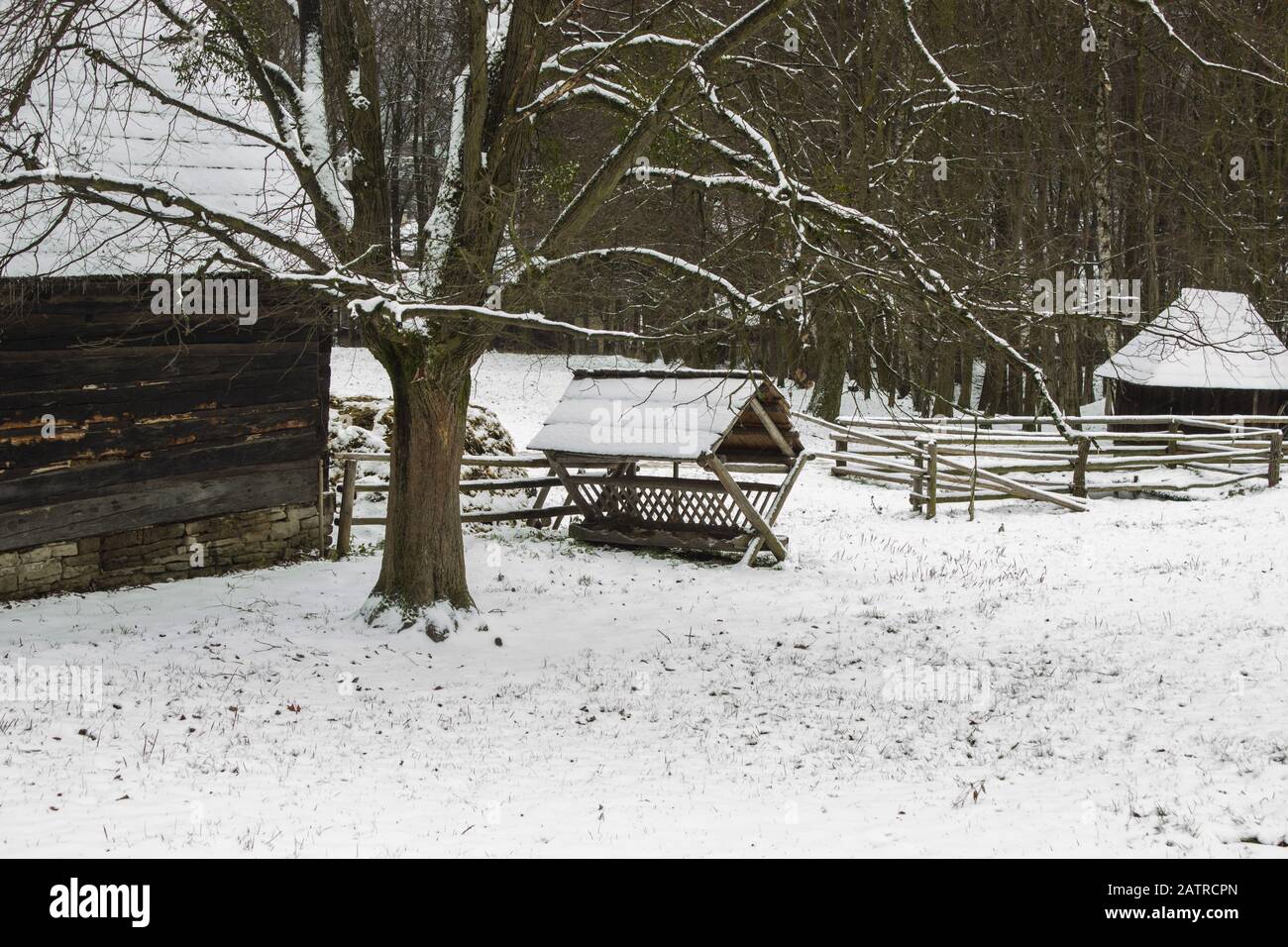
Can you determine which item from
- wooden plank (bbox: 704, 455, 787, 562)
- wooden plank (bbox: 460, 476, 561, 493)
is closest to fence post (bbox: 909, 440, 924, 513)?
wooden plank (bbox: 704, 455, 787, 562)

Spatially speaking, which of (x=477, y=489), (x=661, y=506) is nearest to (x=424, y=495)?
(x=477, y=489)

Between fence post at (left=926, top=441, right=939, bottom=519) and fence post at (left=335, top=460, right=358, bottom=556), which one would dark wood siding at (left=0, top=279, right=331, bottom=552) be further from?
fence post at (left=926, top=441, right=939, bottom=519)

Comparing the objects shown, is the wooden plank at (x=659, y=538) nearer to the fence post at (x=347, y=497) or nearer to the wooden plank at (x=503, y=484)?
the wooden plank at (x=503, y=484)

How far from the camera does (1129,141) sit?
27672 mm

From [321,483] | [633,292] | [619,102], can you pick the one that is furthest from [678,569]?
[619,102]

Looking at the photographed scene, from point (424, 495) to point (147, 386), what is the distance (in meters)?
3.67

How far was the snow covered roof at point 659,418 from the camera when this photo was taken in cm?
1273

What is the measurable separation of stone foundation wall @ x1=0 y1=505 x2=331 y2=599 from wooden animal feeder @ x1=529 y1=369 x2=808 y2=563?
3173 mm

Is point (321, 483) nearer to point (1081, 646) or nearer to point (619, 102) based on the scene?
point (619, 102)

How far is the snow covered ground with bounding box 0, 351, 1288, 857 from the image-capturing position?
19.8 feet

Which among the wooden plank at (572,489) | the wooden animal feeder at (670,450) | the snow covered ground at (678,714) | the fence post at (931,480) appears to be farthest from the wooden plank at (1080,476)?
the wooden plank at (572,489)

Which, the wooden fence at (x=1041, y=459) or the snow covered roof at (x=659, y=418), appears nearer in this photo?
the snow covered roof at (x=659, y=418)

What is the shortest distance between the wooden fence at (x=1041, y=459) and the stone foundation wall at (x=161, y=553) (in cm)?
834
